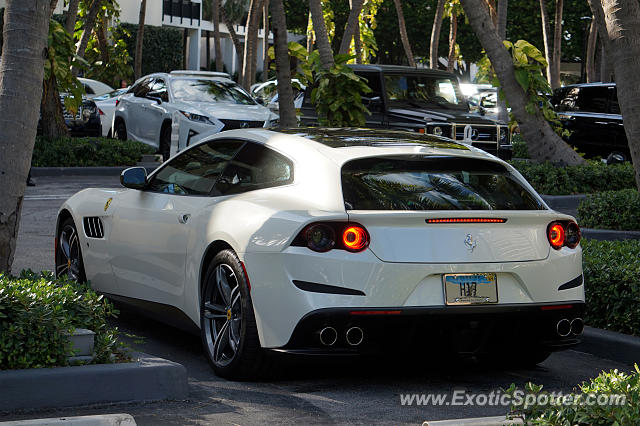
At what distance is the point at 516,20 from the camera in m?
58.9

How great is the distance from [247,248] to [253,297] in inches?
10.9

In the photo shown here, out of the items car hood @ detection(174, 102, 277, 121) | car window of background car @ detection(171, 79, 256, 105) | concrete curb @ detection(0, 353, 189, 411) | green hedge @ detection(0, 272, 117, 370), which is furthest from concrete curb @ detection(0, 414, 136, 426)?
car window of background car @ detection(171, 79, 256, 105)

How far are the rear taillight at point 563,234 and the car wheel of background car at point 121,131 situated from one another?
60.0 ft

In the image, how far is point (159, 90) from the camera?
2227 cm

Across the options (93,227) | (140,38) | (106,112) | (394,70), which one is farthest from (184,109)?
(140,38)

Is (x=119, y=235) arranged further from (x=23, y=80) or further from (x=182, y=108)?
(x=182, y=108)

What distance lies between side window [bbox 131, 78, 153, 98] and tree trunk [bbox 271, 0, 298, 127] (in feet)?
19.8

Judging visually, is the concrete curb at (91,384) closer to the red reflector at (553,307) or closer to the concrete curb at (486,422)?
the concrete curb at (486,422)

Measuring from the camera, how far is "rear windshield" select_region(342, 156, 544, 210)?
623 cm

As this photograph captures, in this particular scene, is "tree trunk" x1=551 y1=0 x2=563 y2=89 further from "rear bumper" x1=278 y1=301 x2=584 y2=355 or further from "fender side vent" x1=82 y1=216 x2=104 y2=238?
"rear bumper" x1=278 y1=301 x2=584 y2=355

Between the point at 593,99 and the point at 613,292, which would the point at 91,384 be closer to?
the point at 613,292

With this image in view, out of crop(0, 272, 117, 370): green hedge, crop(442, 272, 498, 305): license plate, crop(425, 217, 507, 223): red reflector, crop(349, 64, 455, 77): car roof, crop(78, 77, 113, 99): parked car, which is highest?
crop(349, 64, 455, 77): car roof

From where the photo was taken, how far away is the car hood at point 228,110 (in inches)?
817

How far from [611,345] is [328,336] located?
2.36m
